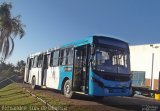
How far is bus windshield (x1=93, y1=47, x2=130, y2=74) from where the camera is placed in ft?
45.9

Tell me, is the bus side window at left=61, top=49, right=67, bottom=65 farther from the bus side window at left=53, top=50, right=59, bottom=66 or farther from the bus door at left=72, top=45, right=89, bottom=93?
the bus door at left=72, top=45, right=89, bottom=93

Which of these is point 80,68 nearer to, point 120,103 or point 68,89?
point 68,89

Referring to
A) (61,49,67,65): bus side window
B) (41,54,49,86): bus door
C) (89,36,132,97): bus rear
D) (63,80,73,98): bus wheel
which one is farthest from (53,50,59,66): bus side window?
(89,36,132,97): bus rear

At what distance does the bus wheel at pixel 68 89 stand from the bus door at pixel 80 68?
0.36 metres

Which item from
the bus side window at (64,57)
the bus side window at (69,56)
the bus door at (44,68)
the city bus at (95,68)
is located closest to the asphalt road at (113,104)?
the city bus at (95,68)

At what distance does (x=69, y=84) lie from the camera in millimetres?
16188

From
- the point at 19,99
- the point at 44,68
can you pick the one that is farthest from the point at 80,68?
the point at 44,68

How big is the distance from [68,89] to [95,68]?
3.15m

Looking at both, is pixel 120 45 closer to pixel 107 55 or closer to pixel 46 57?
pixel 107 55

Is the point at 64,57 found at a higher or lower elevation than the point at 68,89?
higher

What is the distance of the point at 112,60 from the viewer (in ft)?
47.7

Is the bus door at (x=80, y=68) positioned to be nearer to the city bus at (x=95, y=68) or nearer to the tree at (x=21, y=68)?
the city bus at (x=95, y=68)

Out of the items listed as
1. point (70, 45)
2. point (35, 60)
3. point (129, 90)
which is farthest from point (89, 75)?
point (35, 60)

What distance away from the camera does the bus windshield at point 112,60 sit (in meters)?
14.0
